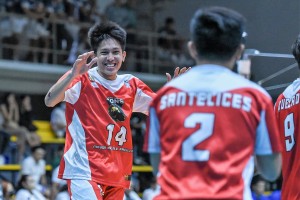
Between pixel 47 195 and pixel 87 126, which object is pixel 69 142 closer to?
pixel 87 126

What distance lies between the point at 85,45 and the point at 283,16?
567cm

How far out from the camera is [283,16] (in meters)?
12.1

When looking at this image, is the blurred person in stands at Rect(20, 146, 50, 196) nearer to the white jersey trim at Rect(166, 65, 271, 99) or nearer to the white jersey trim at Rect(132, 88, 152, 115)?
the white jersey trim at Rect(132, 88, 152, 115)

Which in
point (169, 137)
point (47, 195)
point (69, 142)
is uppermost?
point (169, 137)

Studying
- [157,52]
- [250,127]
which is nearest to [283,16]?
[157,52]

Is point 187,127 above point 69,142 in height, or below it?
above

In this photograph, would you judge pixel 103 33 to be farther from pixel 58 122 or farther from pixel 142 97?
pixel 58 122

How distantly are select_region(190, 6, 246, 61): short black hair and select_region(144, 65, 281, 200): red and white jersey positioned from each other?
0.24ft

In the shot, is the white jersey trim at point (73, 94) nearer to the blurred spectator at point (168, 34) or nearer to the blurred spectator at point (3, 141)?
the blurred spectator at point (3, 141)

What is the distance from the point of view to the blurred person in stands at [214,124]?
345 centimetres

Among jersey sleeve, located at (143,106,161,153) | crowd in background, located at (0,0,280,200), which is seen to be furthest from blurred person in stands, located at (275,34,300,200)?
crowd in background, located at (0,0,280,200)

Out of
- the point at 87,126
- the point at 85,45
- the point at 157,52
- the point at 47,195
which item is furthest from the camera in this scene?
the point at 157,52

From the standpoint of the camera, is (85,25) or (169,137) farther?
(85,25)

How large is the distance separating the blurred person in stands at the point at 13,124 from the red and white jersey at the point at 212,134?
11.4m
